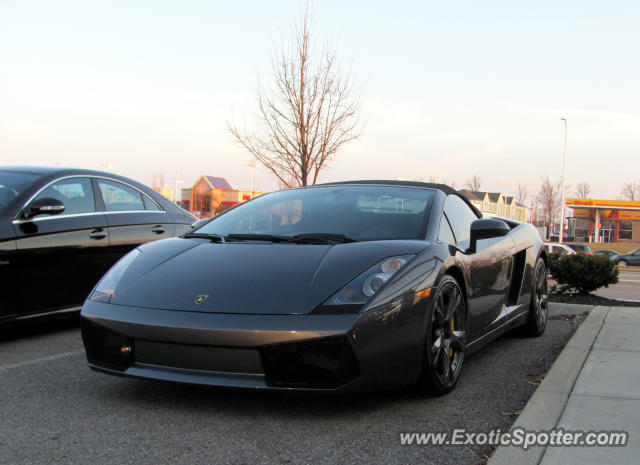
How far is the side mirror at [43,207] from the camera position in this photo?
188 inches

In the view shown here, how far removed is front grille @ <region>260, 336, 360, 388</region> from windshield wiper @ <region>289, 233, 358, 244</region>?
32.1 inches

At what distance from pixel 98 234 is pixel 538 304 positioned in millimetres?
3665

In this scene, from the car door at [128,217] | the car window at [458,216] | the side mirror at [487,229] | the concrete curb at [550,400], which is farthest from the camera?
the car door at [128,217]

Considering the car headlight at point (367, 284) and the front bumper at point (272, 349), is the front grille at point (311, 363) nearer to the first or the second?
the front bumper at point (272, 349)

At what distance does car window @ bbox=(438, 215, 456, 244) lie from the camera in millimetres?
3781

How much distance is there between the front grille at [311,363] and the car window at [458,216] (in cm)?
144

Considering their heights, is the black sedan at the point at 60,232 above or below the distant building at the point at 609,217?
above

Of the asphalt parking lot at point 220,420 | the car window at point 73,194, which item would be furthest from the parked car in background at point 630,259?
the asphalt parking lot at point 220,420

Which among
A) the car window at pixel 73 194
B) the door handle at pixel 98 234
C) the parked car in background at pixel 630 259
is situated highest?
the car window at pixel 73 194

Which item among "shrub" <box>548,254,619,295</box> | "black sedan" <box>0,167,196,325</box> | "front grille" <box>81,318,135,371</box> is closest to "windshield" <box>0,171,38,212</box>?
"black sedan" <box>0,167,196,325</box>

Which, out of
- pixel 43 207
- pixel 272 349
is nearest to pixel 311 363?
pixel 272 349

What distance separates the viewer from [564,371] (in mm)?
3832

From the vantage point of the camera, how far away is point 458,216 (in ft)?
14.0

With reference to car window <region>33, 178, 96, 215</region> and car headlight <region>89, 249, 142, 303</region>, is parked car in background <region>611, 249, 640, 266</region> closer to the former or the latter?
car window <region>33, 178, 96, 215</region>
